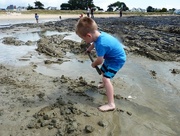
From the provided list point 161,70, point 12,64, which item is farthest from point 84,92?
point 12,64

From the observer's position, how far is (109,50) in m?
3.64

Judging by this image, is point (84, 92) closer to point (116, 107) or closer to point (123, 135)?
point (116, 107)

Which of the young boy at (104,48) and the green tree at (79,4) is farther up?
the green tree at (79,4)

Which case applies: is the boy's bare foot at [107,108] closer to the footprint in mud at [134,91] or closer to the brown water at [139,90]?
the brown water at [139,90]

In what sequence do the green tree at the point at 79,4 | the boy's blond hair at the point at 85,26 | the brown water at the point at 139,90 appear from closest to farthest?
the brown water at the point at 139,90 → the boy's blond hair at the point at 85,26 → the green tree at the point at 79,4

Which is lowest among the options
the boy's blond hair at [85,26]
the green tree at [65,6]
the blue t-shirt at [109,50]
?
the blue t-shirt at [109,50]

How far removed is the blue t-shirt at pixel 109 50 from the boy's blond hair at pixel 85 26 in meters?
0.19

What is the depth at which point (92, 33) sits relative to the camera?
356 cm

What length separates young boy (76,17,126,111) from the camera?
137 inches

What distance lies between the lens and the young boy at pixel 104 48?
3.49 m

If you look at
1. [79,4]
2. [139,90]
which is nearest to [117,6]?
[79,4]

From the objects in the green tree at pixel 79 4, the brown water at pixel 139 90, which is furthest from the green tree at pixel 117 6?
the brown water at pixel 139 90

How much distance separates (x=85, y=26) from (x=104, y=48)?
0.44 meters

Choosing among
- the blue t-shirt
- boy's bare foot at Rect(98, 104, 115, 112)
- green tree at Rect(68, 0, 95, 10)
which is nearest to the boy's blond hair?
the blue t-shirt
